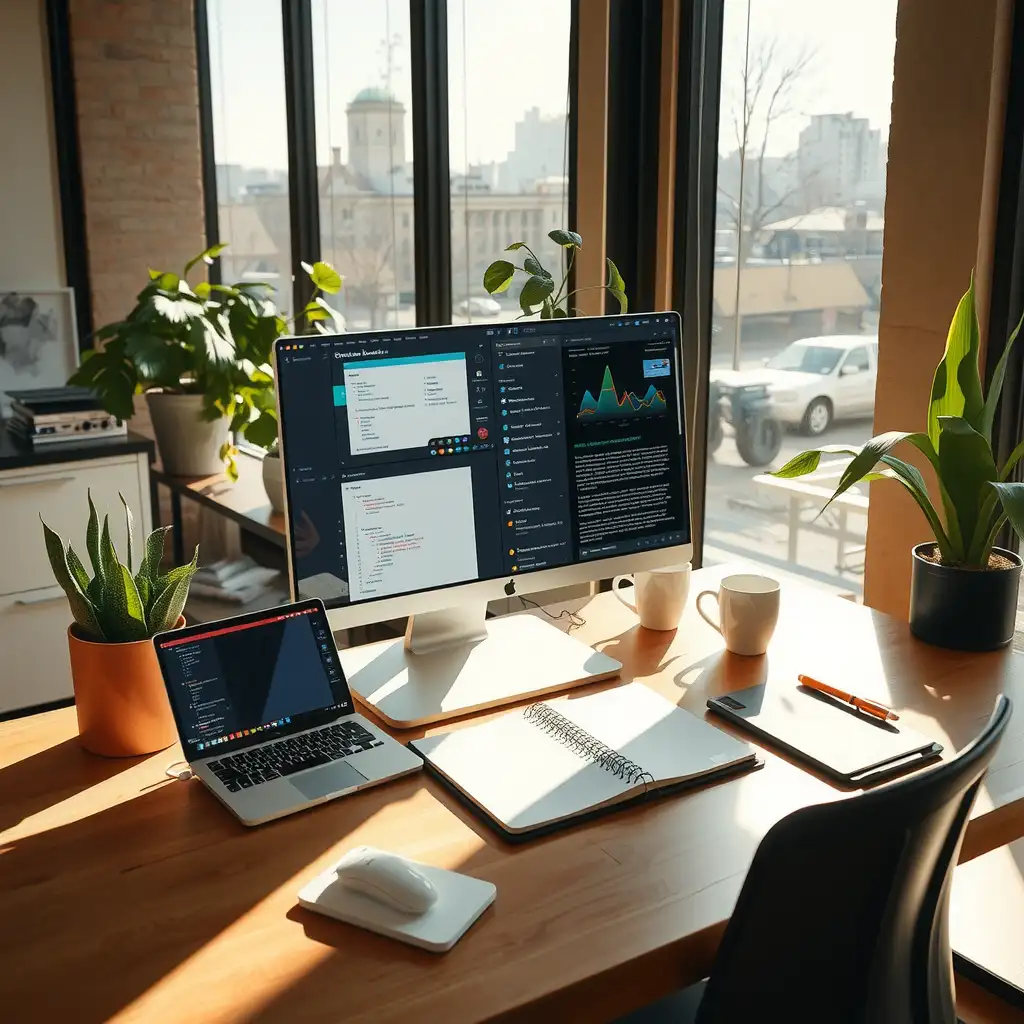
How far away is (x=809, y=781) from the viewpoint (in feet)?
4.16

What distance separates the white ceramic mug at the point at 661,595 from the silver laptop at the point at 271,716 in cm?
53

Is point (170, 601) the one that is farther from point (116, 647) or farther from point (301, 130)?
point (301, 130)

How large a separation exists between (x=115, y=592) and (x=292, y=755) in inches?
10.8

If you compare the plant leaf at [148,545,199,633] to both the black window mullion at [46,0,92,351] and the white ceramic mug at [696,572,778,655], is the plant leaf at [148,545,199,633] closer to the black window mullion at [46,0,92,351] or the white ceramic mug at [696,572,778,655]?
the white ceramic mug at [696,572,778,655]

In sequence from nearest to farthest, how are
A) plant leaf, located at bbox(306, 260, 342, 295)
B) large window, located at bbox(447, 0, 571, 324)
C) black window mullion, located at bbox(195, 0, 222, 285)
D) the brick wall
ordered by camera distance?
large window, located at bbox(447, 0, 571, 324) → plant leaf, located at bbox(306, 260, 342, 295) → the brick wall → black window mullion, located at bbox(195, 0, 222, 285)

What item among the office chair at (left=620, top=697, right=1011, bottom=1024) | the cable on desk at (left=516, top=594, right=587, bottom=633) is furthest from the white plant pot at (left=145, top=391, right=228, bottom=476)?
the office chair at (left=620, top=697, right=1011, bottom=1024)

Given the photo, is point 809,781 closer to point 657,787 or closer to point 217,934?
point 657,787

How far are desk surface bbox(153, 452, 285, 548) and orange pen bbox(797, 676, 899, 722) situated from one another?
1488 mm

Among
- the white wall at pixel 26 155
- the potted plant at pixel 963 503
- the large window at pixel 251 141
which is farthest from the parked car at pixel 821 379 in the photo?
the white wall at pixel 26 155

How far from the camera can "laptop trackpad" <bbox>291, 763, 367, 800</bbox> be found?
1.22m

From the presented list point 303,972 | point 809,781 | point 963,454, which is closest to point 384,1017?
point 303,972

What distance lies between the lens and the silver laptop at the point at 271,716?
1.23 metres

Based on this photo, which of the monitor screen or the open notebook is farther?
the monitor screen

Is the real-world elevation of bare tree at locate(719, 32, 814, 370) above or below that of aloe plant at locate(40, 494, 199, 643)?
above
